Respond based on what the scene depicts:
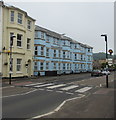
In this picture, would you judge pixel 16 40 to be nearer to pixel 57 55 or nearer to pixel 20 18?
pixel 20 18

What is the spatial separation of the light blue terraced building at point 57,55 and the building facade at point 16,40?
A: 3585mm

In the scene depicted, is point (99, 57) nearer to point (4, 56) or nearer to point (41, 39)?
point (41, 39)

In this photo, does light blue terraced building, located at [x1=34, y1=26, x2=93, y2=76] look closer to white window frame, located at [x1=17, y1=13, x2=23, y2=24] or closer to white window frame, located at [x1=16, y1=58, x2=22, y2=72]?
white window frame, located at [x1=16, y1=58, x2=22, y2=72]

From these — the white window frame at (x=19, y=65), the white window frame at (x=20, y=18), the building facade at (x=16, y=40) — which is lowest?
the white window frame at (x=19, y=65)

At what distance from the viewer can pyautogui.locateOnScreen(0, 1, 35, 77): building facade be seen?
24438mm

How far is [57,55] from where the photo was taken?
1601 inches

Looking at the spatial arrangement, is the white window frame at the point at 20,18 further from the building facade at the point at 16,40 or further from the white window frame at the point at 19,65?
the white window frame at the point at 19,65

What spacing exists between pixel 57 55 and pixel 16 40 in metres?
16.5

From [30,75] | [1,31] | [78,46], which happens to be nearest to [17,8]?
[1,31]

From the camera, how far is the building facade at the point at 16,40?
24438 mm

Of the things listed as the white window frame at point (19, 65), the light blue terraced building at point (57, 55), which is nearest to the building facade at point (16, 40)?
the white window frame at point (19, 65)

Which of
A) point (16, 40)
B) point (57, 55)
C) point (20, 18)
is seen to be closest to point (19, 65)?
point (16, 40)

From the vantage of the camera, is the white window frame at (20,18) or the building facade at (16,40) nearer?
the building facade at (16,40)

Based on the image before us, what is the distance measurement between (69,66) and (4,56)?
24482mm
